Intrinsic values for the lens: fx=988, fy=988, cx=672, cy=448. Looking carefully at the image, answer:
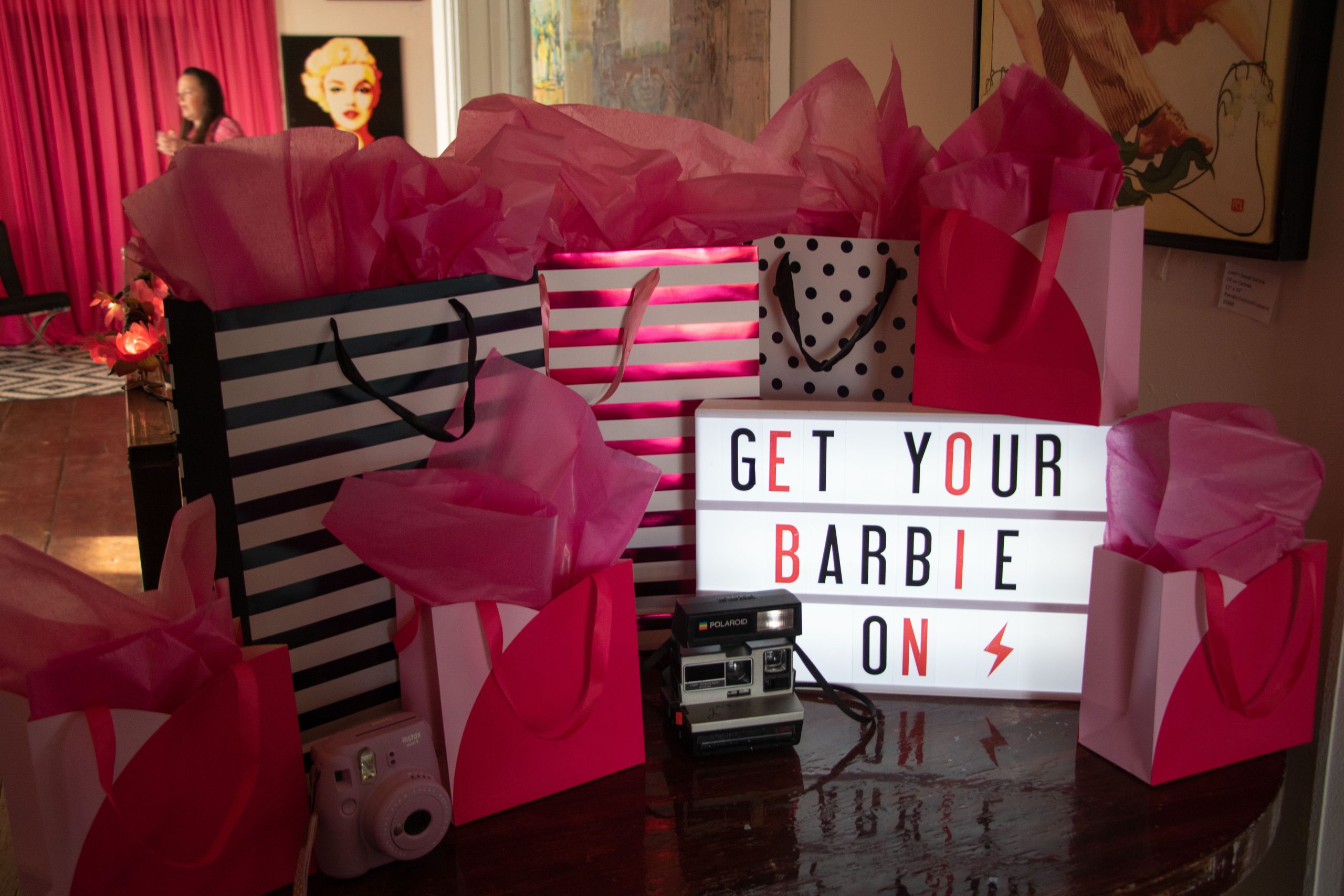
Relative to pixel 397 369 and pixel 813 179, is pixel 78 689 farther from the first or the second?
pixel 813 179

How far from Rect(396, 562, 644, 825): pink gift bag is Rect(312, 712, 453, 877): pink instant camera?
0.04 m

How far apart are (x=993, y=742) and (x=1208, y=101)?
76 cm

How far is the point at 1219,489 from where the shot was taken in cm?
73

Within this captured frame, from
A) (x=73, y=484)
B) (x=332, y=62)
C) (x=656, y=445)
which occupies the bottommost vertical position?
(x=73, y=484)

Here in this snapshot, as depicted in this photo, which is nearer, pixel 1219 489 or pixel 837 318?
pixel 1219 489

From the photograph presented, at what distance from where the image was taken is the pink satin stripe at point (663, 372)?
91cm

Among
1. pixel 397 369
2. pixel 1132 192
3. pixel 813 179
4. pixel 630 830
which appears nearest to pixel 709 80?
pixel 1132 192

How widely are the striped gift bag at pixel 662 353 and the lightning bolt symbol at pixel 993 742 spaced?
12.2 inches

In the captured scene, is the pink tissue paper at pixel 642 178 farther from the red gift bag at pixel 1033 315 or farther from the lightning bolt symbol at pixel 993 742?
the lightning bolt symbol at pixel 993 742

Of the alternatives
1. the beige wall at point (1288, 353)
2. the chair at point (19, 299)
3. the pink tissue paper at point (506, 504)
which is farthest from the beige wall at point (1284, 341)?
the chair at point (19, 299)

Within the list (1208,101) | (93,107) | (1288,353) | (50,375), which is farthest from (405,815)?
(93,107)

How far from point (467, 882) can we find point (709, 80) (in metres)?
2.23

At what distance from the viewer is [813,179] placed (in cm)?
95

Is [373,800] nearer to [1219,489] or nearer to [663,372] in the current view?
[663,372]
